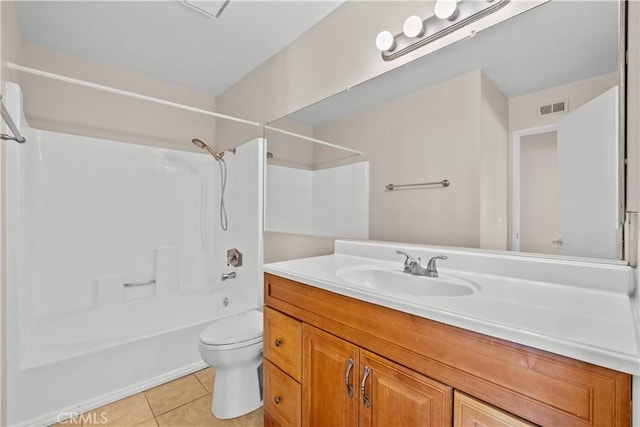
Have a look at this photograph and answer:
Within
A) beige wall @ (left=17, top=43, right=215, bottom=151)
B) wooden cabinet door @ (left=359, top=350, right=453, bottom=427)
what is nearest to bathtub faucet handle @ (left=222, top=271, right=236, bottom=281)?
beige wall @ (left=17, top=43, right=215, bottom=151)

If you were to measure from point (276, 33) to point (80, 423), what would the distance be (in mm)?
2591

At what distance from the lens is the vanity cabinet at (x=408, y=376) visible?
53cm

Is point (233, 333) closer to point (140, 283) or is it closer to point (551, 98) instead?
point (140, 283)

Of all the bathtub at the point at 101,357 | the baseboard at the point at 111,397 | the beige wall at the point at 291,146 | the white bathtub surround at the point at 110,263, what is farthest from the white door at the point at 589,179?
the baseboard at the point at 111,397

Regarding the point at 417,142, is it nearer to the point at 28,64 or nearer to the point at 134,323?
the point at 134,323

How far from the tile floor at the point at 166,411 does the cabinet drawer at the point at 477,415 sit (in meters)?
1.23

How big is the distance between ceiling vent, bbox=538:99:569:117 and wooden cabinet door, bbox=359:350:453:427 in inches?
37.7

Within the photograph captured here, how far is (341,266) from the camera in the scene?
50.2 inches

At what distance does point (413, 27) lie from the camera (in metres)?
1.24

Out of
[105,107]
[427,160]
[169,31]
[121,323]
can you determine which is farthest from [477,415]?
[105,107]

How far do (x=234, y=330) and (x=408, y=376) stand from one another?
1.16 metres

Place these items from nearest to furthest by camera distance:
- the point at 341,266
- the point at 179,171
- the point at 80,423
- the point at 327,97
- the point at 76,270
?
1. the point at 341,266
2. the point at 80,423
3. the point at 327,97
4. the point at 76,270
5. the point at 179,171

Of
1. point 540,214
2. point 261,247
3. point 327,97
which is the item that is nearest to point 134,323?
point 261,247

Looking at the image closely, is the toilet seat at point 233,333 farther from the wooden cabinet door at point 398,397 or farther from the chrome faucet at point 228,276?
the wooden cabinet door at point 398,397
